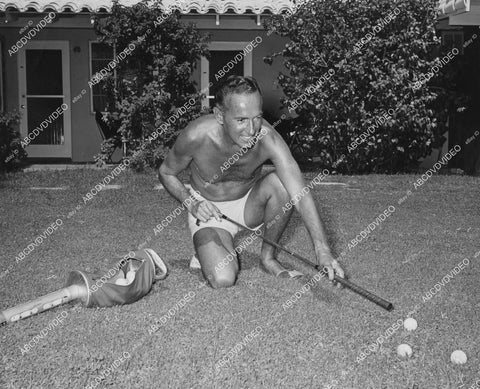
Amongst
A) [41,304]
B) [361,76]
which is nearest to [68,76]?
[361,76]

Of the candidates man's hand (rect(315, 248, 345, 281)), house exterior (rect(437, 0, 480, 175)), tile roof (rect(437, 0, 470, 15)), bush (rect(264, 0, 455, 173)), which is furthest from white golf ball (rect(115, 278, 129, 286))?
house exterior (rect(437, 0, 480, 175))

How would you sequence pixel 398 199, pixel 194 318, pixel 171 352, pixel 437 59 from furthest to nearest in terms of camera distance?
pixel 437 59
pixel 398 199
pixel 194 318
pixel 171 352

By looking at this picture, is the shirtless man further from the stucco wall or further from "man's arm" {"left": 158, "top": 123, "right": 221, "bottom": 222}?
the stucco wall

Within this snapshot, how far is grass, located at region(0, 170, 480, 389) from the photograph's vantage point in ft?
11.0

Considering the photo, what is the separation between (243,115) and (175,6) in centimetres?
745

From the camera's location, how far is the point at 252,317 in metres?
4.11

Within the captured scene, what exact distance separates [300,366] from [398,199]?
5.48 meters

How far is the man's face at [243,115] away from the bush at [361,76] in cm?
640

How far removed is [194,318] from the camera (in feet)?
13.4

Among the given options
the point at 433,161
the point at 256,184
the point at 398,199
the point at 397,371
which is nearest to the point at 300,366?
the point at 397,371

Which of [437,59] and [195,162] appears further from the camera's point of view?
[437,59]

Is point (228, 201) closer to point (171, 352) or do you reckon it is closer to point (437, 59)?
point (171, 352)

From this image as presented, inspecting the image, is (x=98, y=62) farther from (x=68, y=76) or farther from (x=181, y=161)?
(x=181, y=161)

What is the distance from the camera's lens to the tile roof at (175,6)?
11391mm
